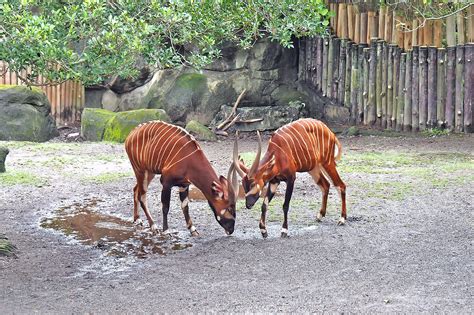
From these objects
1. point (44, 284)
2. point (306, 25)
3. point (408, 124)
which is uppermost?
point (306, 25)

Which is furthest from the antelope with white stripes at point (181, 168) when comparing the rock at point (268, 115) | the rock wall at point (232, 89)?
the rock wall at point (232, 89)

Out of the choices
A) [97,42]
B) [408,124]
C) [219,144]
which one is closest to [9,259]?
[97,42]

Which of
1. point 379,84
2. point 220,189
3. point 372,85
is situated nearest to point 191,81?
point 372,85

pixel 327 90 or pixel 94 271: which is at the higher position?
pixel 327 90

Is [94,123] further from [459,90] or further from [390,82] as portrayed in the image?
[459,90]

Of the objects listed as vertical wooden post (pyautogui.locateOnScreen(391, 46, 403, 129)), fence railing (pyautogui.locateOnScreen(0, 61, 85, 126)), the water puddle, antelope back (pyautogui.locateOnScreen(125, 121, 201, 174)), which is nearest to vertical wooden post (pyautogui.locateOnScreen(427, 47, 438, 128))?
vertical wooden post (pyautogui.locateOnScreen(391, 46, 403, 129))

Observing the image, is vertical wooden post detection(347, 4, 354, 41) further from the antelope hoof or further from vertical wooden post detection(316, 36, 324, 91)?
the antelope hoof

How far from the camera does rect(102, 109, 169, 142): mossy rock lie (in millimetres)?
16438

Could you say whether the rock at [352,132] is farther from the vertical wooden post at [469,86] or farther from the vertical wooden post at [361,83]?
the vertical wooden post at [469,86]

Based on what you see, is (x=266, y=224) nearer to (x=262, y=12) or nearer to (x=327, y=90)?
(x=262, y=12)

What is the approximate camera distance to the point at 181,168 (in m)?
8.96

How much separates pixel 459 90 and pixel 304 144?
6.81m

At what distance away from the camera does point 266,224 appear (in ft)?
31.4

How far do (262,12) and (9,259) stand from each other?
413 centimetres
